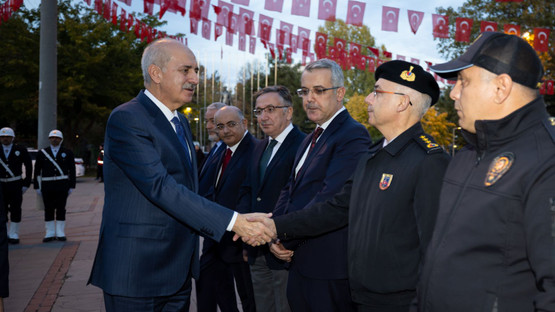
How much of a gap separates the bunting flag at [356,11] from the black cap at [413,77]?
960cm

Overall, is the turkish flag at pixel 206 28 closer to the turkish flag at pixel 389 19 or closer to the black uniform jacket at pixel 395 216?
the turkish flag at pixel 389 19

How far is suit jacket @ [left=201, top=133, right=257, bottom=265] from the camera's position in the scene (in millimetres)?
4797

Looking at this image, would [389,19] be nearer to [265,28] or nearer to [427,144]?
[265,28]

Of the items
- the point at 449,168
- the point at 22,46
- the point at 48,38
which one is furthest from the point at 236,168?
the point at 22,46

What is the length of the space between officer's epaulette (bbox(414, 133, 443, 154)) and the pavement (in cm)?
385

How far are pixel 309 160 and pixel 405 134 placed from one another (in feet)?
3.12

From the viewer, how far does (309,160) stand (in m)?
3.55

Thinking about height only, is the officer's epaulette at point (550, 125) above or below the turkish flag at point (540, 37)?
below

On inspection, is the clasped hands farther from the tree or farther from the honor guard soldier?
the tree

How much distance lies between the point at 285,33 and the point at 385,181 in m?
14.0

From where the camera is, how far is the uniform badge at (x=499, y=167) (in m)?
1.85

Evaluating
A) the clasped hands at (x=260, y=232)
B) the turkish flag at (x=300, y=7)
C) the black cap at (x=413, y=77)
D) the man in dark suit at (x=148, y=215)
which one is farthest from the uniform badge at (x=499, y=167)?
the turkish flag at (x=300, y=7)

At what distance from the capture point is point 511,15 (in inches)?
1364

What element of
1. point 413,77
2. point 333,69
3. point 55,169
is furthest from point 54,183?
point 413,77
